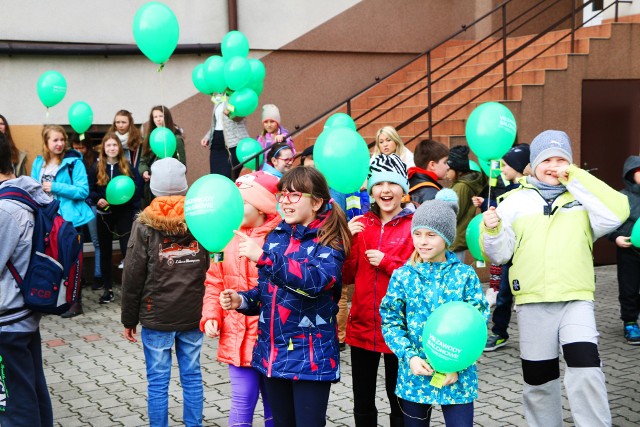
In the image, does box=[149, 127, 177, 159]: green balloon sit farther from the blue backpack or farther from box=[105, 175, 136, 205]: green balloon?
the blue backpack

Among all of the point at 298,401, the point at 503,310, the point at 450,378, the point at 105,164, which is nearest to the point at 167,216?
the point at 298,401

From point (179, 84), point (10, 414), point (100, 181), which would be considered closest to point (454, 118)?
point (179, 84)

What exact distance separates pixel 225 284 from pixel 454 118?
6943 mm

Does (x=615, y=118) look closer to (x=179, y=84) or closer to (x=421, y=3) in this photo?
(x=421, y=3)

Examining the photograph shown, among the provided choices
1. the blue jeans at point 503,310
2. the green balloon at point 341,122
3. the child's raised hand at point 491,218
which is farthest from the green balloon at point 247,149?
the child's raised hand at point 491,218

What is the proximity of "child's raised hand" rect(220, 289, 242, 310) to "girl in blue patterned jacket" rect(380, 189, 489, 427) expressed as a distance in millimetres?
760

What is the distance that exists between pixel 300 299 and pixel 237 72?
211 inches

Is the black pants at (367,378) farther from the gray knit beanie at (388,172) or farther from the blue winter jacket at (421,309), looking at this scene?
the gray knit beanie at (388,172)

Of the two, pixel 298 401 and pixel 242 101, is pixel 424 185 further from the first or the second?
pixel 242 101

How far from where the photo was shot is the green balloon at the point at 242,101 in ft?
30.4

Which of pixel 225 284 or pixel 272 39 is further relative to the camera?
pixel 272 39

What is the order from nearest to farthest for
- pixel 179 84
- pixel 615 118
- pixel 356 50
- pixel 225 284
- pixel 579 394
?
pixel 579 394 → pixel 225 284 → pixel 615 118 → pixel 179 84 → pixel 356 50

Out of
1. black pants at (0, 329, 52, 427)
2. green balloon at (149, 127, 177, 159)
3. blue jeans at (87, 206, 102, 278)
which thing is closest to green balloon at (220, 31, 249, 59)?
green balloon at (149, 127, 177, 159)

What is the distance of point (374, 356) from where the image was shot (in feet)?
14.7
